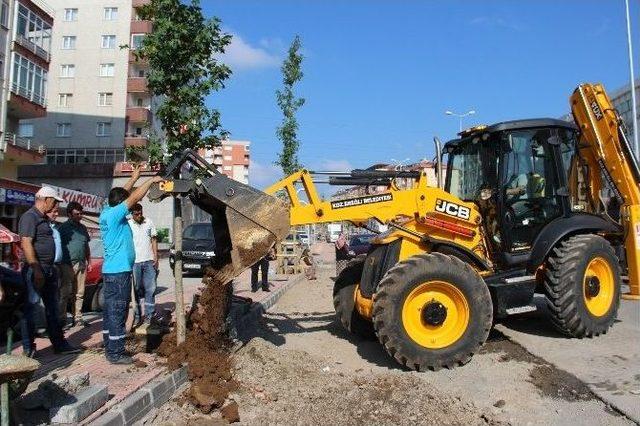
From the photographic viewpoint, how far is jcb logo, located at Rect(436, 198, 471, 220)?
7055 millimetres

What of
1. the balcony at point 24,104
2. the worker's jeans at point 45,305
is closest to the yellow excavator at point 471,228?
the worker's jeans at point 45,305

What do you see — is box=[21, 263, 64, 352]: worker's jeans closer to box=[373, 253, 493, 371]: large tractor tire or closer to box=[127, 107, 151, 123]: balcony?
box=[373, 253, 493, 371]: large tractor tire

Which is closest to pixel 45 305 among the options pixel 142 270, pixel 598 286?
pixel 142 270

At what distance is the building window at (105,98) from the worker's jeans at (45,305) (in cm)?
4781

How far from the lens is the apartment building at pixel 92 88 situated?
49750 mm

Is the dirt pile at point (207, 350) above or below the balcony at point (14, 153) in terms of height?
below

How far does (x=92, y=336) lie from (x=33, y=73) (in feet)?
104

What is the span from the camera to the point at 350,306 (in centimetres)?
783

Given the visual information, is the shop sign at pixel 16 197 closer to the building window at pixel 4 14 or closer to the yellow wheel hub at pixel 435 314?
the building window at pixel 4 14

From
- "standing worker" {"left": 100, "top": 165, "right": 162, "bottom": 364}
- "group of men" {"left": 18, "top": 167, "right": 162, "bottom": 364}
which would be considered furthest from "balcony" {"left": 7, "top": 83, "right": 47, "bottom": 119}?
"standing worker" {"left": 100, "top": 165, "right": 162, "bottom": 364}

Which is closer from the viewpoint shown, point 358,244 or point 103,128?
point 358,244

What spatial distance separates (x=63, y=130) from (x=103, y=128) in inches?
156

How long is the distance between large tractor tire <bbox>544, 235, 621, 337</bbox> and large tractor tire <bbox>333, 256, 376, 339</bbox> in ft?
7.91

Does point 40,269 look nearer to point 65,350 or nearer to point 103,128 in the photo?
point 65,350
